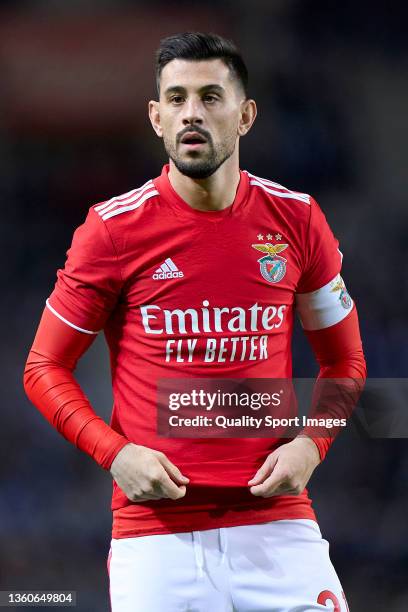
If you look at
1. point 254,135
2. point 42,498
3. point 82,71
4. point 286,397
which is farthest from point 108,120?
point 286,397

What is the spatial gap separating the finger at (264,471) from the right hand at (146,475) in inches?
5.1

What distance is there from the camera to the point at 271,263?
6.61 feet

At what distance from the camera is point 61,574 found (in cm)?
287

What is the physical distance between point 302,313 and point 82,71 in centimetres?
128

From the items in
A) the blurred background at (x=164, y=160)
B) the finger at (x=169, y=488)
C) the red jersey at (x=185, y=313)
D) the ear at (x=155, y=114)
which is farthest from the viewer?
the blurred background at (x=164, y=160)

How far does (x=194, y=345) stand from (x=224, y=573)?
0.43 m

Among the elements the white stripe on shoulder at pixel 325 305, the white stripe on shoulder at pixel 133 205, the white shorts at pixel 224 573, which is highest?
the white stripe on shoulder at pixel 133 205

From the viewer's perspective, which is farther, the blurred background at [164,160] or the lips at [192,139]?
the blurred background at [164,160]

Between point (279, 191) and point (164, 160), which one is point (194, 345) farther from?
point (164, 160)

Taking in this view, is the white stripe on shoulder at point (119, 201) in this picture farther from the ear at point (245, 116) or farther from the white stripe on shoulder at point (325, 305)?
the white stripe on shoulder at point (325, 305)

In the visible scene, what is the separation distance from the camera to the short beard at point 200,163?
6.43 ft

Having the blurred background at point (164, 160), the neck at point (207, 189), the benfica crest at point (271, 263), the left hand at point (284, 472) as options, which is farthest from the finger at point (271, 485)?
the blurred background at point (164, 160)

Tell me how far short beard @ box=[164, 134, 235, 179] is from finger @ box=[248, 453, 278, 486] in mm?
567

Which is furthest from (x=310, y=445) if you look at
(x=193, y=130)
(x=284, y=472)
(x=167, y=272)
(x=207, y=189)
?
(x=193, y=130)
